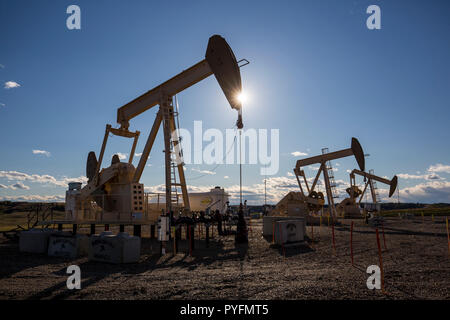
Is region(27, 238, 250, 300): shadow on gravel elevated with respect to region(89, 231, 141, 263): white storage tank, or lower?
lower

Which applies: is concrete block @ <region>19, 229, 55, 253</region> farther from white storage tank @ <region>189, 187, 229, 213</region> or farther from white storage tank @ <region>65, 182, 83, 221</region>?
white storage tank @ <region>189, 187, 229, 213</region>

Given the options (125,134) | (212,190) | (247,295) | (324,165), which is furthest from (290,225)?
(212,190)

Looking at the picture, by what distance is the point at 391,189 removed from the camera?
104ft

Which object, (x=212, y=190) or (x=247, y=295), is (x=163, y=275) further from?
(x=212, y=190)

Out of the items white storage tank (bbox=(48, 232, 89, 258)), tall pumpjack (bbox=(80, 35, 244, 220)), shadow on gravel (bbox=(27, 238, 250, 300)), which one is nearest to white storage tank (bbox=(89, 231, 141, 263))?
shadow on gravel (bbox=(27, 238, 250, 300))

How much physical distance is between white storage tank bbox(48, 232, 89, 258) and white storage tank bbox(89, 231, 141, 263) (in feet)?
3.54

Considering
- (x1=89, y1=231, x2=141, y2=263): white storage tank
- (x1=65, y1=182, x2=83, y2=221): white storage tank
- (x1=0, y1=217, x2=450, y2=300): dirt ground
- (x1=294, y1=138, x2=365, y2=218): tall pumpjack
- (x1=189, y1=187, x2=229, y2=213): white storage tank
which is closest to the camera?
(x1=0, y1=217, x2=450, y2=300): dirt ground

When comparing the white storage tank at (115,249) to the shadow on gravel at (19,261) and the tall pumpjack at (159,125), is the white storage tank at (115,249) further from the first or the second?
the tall pumpjack at (159,125)

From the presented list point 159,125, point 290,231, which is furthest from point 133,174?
point 290,231

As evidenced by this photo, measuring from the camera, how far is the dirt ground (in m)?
4.79

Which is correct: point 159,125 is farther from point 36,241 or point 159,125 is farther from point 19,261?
point 19,261

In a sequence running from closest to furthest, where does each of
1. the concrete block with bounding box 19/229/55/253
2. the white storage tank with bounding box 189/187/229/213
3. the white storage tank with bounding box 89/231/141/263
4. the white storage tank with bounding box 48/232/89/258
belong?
the white storage tank with bounding box 89/231/141/263, the white storage tank with bounding box 48/232/89/258, the concrete block with bounding box 19/229/55/253, the white storage tank with bounding box 189/187/229/213

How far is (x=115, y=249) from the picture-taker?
772cm

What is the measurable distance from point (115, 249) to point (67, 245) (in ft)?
7.29
